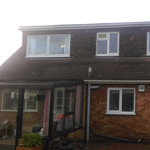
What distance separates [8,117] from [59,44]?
5648 millimetres

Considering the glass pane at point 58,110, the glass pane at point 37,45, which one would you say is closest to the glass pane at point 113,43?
the glass pane at point 37,45

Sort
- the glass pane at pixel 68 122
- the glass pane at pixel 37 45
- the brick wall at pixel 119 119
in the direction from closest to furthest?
the glass pane at pixel 68 122 < the brick wall at pixel 119 119 < the glass pane at pixel 37 45

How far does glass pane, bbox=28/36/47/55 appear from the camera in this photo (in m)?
12.8

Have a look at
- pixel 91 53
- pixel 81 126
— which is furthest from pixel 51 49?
pixel 81 126

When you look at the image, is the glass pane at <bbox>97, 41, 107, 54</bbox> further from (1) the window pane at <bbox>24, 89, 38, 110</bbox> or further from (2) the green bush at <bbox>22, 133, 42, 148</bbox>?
(2) the green bush at <bbox>22, 133, 42, 148</bbox>

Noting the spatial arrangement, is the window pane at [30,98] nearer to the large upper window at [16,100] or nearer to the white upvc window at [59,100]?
the large upper window at [16,100]

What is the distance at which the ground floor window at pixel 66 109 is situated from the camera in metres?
8.45

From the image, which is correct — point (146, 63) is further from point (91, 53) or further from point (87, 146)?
point (87, 146)

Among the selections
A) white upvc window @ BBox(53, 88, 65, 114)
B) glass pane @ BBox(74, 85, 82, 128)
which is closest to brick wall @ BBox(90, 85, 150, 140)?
glass pane @ BBox(74, 85, 82, 128)

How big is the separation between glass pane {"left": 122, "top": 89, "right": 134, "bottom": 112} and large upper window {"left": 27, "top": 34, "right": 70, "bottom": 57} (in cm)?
374

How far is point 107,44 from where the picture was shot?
12.0 metres

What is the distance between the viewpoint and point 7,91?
27.2 ft

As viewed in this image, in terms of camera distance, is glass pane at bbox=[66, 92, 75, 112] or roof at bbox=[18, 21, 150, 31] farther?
roof at bbox=[18, 21, 150, 31]

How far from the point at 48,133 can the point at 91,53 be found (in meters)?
5.42
